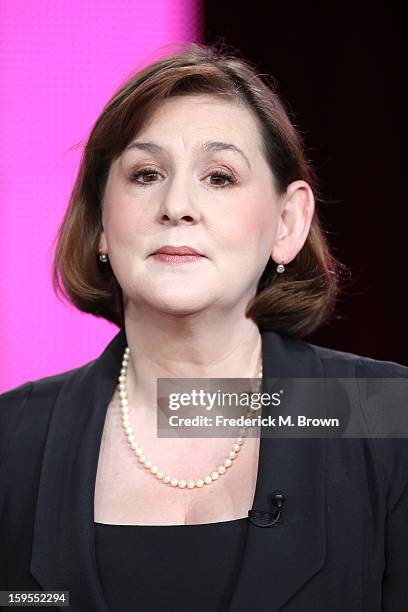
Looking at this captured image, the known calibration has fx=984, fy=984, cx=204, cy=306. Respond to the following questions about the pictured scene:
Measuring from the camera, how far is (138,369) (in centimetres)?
201

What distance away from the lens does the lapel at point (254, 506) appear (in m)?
1.68

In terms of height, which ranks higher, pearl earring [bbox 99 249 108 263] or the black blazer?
pearl earring [bbox 99 249 108 263]

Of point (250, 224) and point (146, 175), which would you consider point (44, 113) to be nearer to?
point (146, 175)

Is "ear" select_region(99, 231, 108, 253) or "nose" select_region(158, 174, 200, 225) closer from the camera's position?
"nose" select_region(158, 174, 200, 225)

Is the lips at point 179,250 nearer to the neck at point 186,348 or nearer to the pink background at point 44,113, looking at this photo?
the neck at point 186,348

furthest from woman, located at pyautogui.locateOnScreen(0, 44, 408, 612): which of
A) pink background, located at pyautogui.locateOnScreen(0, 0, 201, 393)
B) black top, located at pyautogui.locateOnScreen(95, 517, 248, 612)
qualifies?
pink background, located at pyautogui.locateOnScreen(0, 0, 201, 393)

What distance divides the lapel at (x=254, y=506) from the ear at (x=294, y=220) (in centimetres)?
18

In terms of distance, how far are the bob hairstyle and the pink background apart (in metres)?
0.79

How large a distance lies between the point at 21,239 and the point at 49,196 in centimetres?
16

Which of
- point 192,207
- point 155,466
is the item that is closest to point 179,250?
point 192,207

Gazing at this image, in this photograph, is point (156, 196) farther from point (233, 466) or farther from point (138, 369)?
point (233, 466)

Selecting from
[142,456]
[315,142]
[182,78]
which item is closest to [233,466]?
[142,456]

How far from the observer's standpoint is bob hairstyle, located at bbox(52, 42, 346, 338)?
74.9 inches

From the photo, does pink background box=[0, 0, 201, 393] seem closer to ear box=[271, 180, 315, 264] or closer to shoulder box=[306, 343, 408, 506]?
ear box=[271, 180, 315, 264]
